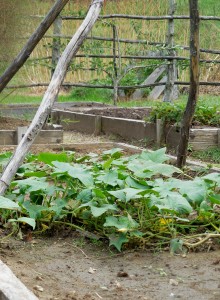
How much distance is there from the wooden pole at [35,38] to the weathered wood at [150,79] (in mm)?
7393

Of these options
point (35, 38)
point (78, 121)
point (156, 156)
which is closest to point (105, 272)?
point (156, 156)

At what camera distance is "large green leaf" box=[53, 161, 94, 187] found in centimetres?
386

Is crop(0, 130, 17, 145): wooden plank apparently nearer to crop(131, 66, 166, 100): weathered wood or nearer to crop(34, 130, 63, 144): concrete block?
crop(34, 130, 63, 144): concrete block

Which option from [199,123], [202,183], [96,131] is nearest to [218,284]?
[202,183]

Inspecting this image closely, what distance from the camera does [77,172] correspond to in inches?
155

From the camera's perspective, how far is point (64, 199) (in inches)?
154

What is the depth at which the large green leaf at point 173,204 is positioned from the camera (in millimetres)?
3531

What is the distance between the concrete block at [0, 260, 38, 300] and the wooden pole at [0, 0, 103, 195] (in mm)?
1348

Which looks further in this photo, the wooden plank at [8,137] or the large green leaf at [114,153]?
the wooden plank at [8,137]

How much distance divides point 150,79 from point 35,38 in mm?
7713

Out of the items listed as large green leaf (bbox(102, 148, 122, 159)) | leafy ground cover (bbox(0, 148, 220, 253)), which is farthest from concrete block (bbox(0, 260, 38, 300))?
large green leaf (bbox(102, 148, 122, 159))

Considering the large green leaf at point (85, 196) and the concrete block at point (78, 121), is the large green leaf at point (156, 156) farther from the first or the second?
the concrete block at point (78, 121)

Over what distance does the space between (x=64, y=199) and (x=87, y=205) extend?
247 mm

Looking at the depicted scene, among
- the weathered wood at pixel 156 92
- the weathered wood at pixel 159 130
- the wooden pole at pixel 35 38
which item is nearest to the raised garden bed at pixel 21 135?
the weathered wood at pixel 159 130
